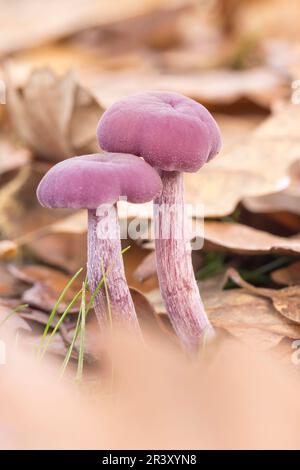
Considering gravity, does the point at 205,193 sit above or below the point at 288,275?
above

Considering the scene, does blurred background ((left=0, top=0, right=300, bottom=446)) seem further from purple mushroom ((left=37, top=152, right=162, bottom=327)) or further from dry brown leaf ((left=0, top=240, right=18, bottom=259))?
purple mushroom ((left=37, top=152, right=162, bottom=327))

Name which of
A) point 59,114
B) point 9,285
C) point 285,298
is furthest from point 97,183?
point 59,114

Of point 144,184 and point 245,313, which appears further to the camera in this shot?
point 245,313

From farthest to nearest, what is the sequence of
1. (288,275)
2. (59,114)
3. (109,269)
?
(59,114)
(288,275)
(109,269)

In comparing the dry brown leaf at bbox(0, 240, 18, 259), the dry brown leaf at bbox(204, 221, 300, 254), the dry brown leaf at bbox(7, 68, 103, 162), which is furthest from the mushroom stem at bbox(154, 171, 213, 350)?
the dry brown leaf at bbox(7, 68, 103, 162)

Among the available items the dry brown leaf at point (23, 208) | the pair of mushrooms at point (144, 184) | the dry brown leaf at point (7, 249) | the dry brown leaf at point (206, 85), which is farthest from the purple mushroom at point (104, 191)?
the dry brown leaf at point (206, 85)

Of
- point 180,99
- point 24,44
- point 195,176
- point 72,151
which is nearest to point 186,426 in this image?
point 180,99

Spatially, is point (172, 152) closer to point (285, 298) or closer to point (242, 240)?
point (285, 298)

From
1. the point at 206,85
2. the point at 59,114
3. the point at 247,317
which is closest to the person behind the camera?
the point at 247,317
